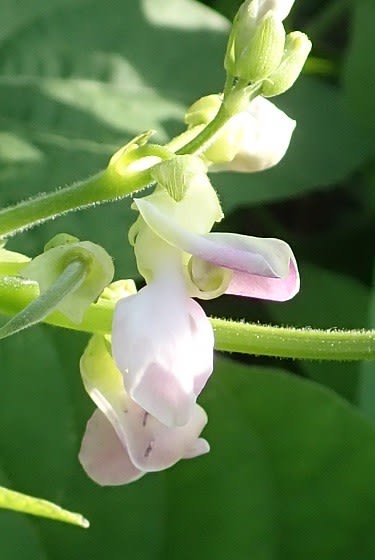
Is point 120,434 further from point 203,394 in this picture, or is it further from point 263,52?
point 203,394

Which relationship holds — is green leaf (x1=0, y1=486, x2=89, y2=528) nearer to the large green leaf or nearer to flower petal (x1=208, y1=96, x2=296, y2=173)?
flower petal (x1=208, y1=96, x2=296, y2=173)

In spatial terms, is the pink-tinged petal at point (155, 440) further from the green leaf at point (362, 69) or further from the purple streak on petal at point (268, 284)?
the green leaf at point (362, 69)

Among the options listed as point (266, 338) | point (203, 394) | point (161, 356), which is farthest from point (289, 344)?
point (203, 394)

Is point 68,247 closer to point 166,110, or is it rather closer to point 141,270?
point 141,270

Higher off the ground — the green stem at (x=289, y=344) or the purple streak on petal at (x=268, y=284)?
the purple streak on petal at (x=268, y=284)

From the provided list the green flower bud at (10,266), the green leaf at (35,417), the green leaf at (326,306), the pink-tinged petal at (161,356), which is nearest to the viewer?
the pink-tinged petal at (161,356)

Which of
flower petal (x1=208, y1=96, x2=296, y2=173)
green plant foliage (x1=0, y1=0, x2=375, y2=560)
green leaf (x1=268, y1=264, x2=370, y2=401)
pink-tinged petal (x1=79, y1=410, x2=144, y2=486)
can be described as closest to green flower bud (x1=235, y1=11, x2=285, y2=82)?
flower petal (x1=208, y1=96, x2=296, y2=173)

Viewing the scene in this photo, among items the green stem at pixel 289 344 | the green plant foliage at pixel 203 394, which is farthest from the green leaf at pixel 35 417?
the green stem at pixel 289 344
